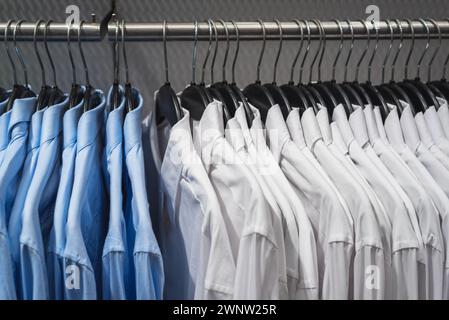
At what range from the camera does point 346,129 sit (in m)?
0.74

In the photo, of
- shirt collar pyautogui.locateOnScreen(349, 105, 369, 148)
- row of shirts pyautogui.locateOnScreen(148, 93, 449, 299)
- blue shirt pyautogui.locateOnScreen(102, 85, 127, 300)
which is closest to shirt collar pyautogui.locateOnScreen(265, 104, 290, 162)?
row of shirts pyautogui.locateOnScreen(148, 93, 449, 299)

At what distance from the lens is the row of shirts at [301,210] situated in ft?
2.00

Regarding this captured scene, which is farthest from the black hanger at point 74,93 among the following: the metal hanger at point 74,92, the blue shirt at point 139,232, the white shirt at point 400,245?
the white shirt at point 400,245

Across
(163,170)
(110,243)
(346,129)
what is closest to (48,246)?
(110,243)

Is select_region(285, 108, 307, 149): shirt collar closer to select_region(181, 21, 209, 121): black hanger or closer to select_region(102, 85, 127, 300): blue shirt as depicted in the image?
select_region(181, 21, 209, 121): black hanger

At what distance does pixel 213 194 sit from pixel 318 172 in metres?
0.14

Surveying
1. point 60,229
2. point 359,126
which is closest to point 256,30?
point 359,126

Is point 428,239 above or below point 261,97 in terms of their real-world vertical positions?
below

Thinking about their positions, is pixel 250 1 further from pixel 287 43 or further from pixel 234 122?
pixel 234 122

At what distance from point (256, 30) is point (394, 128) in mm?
258

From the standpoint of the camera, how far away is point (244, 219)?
2.06 feet

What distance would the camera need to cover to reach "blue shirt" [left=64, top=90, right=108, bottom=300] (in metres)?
0.61

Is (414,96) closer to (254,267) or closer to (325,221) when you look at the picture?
(325,221)
